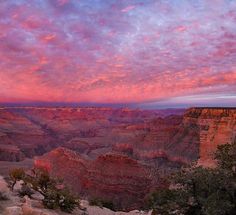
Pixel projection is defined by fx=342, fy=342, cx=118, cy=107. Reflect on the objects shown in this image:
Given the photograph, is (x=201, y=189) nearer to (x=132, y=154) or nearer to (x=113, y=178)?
(x=113, y=178)

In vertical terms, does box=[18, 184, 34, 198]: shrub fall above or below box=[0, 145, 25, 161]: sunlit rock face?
above

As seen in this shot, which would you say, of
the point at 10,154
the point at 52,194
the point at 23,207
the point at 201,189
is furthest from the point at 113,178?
the point at 10,154

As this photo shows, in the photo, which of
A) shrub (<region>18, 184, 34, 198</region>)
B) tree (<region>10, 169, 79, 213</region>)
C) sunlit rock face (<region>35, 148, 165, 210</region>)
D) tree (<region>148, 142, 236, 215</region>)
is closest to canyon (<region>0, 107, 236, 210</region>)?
sunlit rock face (<region>35, 148, 165, 210</region>)

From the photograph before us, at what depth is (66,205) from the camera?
15852mm

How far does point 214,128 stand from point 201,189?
54.5 metres

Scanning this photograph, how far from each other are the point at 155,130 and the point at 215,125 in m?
20.9

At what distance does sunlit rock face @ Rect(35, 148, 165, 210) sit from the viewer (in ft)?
139

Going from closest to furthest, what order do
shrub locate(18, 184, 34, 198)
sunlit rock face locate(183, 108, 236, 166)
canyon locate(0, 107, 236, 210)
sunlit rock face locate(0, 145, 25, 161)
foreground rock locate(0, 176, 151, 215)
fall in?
Result: foreground rock locate(0, 176, 151, 215)
shrub locate(18, 184, 34, 198)
canyon locate(0, 107, 236, 210)
sunlit rock face locate(183, 108, 236, 166)
sunlit rock face locate(0, 145, 25, 161)

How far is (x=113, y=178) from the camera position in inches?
1804

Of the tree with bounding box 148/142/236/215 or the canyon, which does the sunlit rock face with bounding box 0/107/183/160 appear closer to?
the canyon

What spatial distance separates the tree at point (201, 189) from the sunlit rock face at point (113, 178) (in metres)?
26.6

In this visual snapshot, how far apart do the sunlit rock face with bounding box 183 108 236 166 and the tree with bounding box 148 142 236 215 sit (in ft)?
151

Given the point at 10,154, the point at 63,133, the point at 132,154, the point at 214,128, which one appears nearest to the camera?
the point at 214,128

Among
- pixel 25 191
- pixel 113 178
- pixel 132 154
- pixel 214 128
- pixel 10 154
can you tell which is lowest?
pixel 10 154
